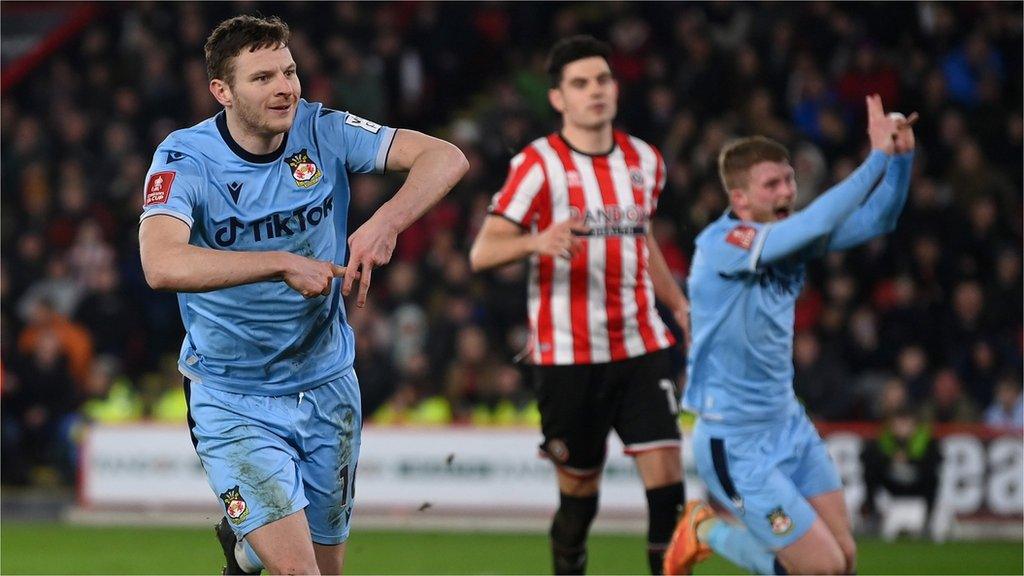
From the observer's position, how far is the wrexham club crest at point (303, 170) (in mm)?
5199

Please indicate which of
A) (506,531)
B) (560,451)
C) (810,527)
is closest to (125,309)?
(506,531)

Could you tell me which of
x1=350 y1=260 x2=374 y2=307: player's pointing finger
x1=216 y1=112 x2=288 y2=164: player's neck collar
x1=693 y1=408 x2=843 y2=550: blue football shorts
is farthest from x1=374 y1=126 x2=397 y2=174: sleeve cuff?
x1=693 y1=408 x2=843 y2=550: blue football shorts

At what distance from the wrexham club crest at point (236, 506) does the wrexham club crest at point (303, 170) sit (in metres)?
1.03

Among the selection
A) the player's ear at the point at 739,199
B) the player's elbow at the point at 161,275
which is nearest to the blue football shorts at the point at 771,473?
the player's ear at the point at 739,199

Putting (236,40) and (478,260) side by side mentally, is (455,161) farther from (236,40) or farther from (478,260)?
(478,260)

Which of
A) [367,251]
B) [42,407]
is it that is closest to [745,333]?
[367,251]

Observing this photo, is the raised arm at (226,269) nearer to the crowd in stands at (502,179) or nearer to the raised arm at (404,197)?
the raised arm at (404,197)

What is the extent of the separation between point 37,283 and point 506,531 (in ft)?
19.7

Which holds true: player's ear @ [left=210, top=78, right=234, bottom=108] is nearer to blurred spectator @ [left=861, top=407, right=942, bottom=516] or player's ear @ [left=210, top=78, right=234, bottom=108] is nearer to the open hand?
the open hand

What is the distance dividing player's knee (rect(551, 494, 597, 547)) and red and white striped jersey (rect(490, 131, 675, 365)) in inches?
26.4

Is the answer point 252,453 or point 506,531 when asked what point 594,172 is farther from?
point 506,531

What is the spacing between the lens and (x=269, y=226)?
5125 millimetres

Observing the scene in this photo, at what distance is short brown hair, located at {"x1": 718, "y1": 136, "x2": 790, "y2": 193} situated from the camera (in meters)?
6.51

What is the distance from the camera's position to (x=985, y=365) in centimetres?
1244
